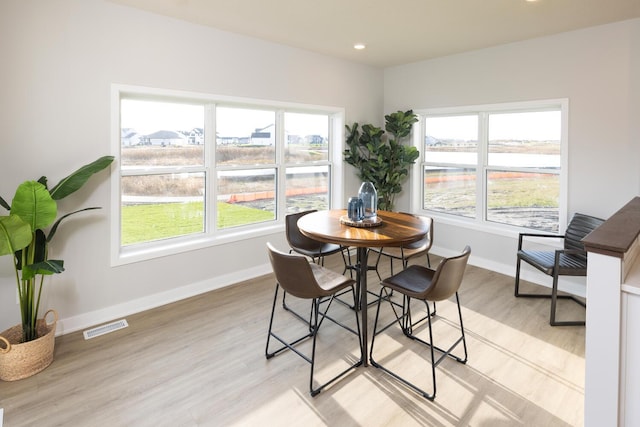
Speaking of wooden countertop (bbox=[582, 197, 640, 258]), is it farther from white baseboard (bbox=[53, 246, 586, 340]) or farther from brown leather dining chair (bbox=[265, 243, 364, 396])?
white baseboard (bbox=[53, 246, 586, 340])

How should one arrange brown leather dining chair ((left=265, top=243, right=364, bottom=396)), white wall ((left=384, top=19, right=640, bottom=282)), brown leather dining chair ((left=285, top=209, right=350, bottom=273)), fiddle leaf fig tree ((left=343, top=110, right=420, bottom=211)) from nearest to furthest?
brown leather dining chair ((left=265, top=243, right=364, bottom=396)), brown leather dining chair ((left=285, top=209, right=350, bottom=273)), white wall ((left=384, top=19, right=640, bottom=282)), fiddle leaf fig tree ((left=343, top=110, right=420, bottom=211))

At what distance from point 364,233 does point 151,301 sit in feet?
7.46

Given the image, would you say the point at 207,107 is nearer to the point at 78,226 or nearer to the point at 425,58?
the point at 78,226

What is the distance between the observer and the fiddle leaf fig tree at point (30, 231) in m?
2.20

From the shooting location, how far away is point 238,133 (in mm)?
4070

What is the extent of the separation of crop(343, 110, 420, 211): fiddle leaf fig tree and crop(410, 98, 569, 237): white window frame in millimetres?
271

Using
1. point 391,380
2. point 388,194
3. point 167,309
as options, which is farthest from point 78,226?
point 388,194

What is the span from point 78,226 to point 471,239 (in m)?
4.40

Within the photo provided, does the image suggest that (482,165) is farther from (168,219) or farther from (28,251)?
(28,251)

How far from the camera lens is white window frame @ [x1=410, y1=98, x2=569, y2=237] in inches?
149

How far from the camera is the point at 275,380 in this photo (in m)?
2.35

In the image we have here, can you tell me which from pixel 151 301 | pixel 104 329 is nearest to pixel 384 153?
pixel 151 301

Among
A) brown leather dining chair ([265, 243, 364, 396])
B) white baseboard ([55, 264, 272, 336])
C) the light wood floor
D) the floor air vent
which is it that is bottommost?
the light wood floor

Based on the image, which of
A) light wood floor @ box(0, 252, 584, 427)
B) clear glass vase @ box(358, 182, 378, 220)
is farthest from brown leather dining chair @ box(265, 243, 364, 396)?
clear glass vase @ box(358, 182, 378, 220)
